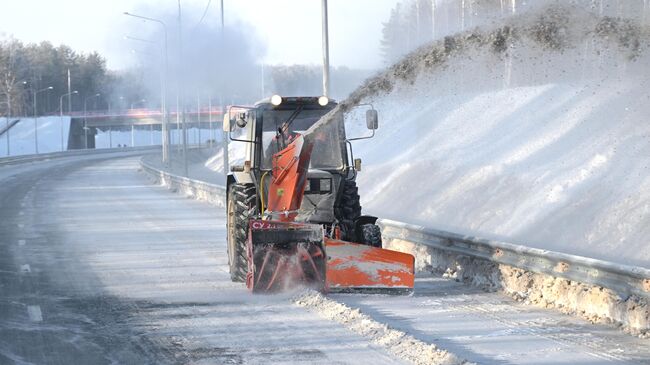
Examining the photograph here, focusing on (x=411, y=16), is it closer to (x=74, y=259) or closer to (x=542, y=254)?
(x=74, y=259)

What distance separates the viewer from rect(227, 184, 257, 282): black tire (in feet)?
42.8

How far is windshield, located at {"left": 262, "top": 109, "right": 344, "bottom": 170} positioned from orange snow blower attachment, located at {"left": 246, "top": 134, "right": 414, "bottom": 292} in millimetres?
1022

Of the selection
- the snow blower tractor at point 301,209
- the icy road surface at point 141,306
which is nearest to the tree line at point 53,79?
the icy road surface at point 141,306

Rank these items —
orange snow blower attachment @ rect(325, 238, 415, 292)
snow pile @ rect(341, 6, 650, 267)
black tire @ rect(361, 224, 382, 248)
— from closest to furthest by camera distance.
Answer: orange snow blower attachment @ rect(325, 238, 415, 292) → snow pile @ rect(341, 6, 650, 267) → black tire @ rect(361, 224, 382, 248)

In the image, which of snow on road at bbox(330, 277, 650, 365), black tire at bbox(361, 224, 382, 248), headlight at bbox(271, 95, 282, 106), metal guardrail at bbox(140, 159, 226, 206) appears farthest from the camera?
metal guardrail at bbox(140, 159, 226, 206)

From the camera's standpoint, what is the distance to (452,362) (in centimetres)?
800

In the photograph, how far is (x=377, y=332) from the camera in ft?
31.3

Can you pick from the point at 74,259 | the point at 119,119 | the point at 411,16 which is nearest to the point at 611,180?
the point at 74,259

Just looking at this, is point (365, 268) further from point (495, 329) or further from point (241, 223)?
point (495, 329)

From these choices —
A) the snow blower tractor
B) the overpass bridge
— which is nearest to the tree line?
the overpass bridge

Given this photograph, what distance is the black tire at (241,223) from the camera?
13032mm

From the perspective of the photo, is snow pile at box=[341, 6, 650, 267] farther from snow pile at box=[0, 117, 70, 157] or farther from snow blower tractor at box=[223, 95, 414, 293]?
snow pile at box=[0, 117, 70, 157]

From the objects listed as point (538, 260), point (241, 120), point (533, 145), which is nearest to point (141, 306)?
point (241, 120)

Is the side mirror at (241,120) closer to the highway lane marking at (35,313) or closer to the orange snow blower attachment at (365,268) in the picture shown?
the orange snow blower attachment at (365,268)
